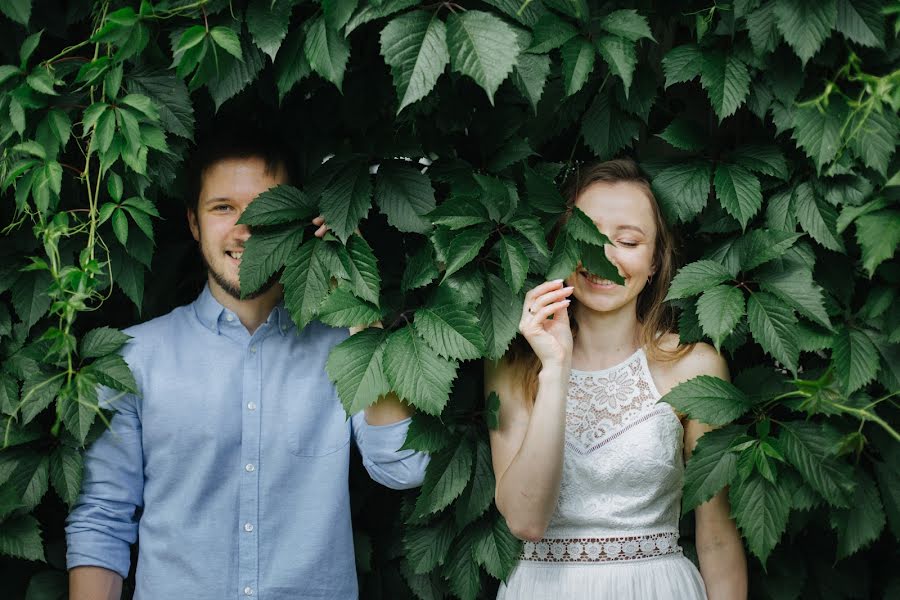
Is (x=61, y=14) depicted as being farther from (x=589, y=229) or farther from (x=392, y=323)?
(x=589, y=229)

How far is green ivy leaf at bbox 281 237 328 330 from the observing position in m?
1.88

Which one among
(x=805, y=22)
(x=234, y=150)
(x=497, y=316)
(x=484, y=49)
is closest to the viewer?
(x=484, y=49)

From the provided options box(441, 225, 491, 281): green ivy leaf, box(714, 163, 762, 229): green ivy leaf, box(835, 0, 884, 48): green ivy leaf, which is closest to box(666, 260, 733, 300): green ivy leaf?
box(714, 163, 762, 229): green ivy leaf

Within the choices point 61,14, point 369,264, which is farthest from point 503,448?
point 61,14

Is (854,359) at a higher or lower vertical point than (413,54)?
lower

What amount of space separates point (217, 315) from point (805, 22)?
1.45 m

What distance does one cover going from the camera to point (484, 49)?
1660 millimetres

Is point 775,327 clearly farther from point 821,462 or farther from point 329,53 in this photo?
point 329,53

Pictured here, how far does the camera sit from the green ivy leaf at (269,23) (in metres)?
1.80

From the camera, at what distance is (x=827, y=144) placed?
1806mm

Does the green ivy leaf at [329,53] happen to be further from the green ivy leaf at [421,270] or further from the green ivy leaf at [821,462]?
the green ivy leaf at [821,462]

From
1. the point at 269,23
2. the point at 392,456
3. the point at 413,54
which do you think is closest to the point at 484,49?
the point at 413,54

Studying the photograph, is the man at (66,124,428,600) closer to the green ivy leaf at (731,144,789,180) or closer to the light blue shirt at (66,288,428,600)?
the light blue shirt at (66,288,428,600)

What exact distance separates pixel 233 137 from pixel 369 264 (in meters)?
0.51
